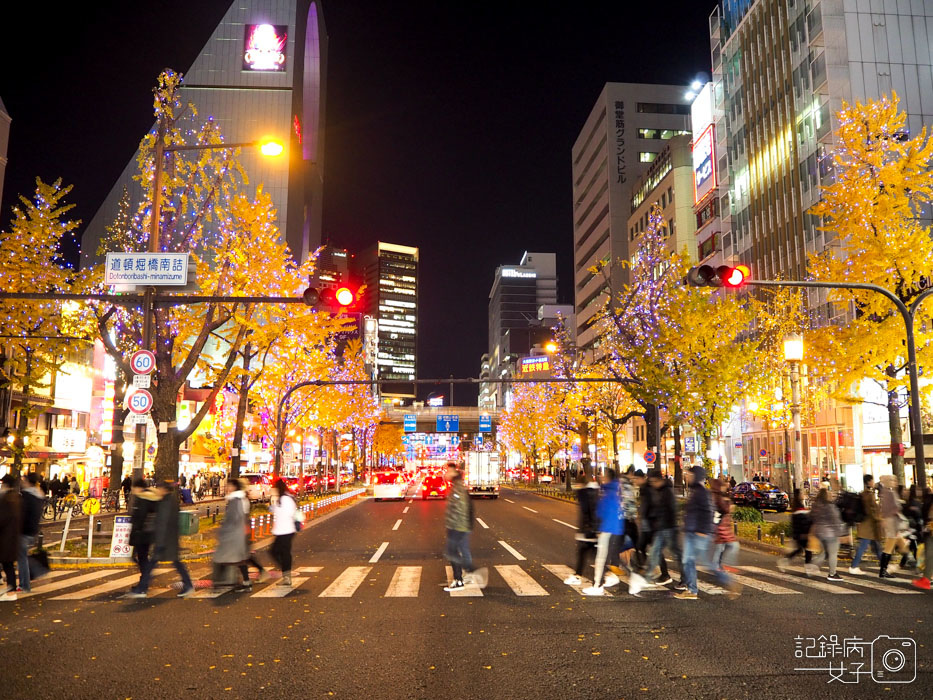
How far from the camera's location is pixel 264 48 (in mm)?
98125

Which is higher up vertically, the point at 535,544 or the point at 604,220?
the point at 604,220

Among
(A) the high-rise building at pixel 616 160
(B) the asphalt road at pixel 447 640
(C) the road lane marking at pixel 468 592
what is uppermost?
(A) the high-rise building at pixel 616 160

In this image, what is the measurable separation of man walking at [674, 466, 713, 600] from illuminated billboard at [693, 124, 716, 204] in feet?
176

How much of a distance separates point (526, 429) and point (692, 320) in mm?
41800

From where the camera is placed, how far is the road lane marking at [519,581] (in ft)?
38.4

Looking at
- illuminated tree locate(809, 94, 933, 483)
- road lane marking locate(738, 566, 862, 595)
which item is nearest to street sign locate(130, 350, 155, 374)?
road lane marking locate(738, 566, 862, 595)

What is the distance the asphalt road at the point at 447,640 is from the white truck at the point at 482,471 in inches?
1307

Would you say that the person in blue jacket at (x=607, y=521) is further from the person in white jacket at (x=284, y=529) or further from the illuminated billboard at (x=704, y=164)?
the illuminated billboard at (x=704, y=164)

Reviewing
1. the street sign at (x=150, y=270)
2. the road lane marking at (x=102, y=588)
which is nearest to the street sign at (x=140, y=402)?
the street sign at (x=150, y=270)

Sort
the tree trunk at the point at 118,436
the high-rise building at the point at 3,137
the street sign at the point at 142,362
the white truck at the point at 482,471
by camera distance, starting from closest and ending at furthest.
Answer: the street sign at the point at 142,362 → the tree trunk at the point at 118,436 → the high-rise building at the point at 3,137 → the white truck at the point at 482,471

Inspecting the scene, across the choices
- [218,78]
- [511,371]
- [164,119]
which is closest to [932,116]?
[164,119]

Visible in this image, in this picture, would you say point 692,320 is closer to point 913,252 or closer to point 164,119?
point 913,252

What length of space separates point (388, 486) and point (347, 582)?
33.0 metres

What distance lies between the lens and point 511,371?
17488 cm
